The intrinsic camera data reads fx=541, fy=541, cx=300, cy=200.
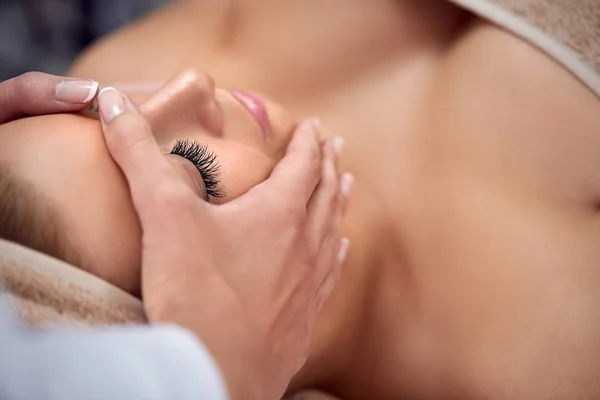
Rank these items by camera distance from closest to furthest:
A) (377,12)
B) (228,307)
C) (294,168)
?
(228,307)
(294,168)
(377,12)

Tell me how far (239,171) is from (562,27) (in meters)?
0.52

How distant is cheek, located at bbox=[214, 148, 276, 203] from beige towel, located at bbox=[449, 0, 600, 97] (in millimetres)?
431

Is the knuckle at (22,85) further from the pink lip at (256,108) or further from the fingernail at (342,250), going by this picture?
the fingernail at (342,250)

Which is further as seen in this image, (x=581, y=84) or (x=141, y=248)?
(x=581, y=84)

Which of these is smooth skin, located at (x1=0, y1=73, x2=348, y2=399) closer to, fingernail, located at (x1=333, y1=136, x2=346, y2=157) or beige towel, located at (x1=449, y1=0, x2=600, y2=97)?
fingernail, located at (x1=333, y1=136, x2=346, y2=157)

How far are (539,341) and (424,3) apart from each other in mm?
560

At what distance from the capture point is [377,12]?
0.92 metres

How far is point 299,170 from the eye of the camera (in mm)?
708

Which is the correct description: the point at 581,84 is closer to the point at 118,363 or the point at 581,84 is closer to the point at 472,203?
the point at 472,203

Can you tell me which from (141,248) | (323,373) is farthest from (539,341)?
(141,248)

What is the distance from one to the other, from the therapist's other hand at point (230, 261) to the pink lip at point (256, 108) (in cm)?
14

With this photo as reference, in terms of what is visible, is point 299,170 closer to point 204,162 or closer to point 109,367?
point 204,162

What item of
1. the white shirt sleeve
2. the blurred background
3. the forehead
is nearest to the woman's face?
the forehead

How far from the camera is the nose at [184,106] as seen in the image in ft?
2.13
